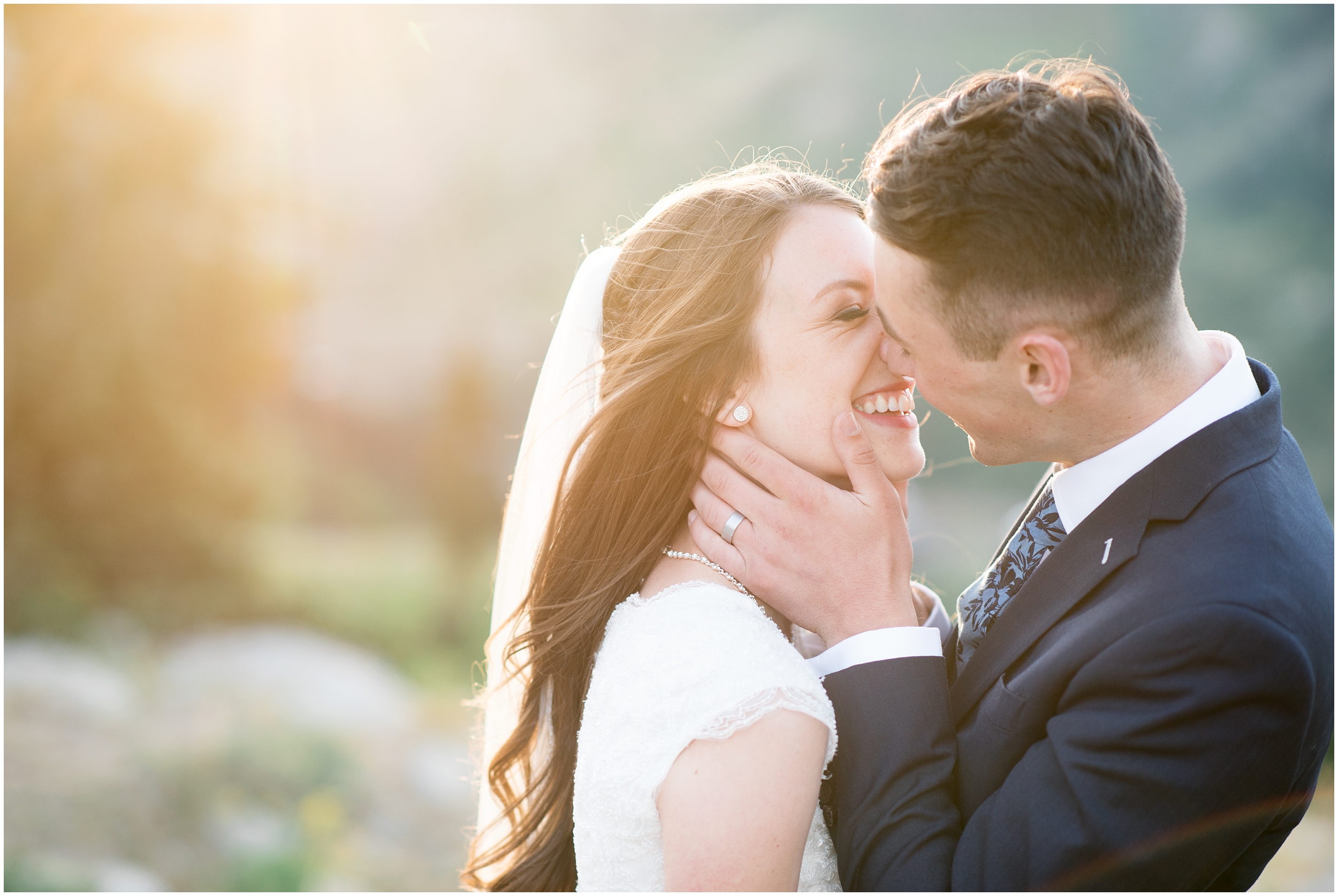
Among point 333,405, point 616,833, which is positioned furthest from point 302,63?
point 616,833

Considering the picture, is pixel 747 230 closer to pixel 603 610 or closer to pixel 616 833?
pixel 603 610

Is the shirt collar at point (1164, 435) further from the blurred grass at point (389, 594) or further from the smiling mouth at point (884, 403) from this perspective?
the blurred grass at point (389, 594)

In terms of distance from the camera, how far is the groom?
162cm

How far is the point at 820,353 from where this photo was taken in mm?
2307

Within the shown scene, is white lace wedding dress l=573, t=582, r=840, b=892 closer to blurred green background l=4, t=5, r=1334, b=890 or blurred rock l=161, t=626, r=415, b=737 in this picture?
blurred green background l=4, t=5, r=1334, b=890

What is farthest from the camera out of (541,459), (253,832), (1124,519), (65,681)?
(65,681)

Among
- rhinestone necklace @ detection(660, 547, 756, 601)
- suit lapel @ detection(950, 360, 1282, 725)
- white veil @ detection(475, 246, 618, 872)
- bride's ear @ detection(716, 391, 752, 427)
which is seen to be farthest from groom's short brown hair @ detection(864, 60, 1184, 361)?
white veil @ detection(475, 246, 618, 872)

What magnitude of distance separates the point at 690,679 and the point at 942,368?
1.03 metres

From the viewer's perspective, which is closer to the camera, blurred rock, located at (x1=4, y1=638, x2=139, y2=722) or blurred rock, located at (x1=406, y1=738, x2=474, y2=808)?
blurred rock, located at (x1=406, y1=738, x2=474, y2=808)

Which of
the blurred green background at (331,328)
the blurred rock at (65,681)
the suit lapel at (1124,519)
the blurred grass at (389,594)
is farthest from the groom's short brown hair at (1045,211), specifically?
the blurred rock at (65,681)

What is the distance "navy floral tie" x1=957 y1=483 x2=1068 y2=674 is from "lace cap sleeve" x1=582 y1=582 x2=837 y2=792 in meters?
0.52

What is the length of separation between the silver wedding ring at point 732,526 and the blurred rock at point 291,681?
6.58 meters

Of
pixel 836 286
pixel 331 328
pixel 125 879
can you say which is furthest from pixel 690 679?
pixel 331 328

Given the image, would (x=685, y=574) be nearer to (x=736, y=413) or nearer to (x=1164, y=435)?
(x=736, y=413)
